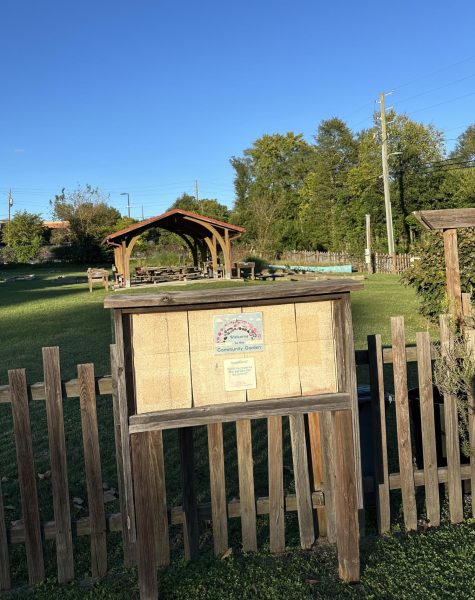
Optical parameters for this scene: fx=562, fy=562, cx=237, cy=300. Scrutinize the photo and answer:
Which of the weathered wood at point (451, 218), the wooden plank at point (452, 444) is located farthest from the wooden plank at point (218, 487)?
the weathered wood at point (451, 218)

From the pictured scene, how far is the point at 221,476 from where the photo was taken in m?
3.05

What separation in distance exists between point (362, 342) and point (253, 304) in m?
6.89

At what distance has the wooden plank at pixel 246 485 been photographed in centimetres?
308

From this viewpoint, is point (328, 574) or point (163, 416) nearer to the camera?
point (163, 416)

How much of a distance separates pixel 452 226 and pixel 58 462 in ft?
9.71

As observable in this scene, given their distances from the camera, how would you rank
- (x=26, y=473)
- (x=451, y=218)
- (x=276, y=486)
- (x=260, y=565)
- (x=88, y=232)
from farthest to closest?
(x=88, y=232)
(x=451, y=218)
(x=276, y=486)
(x=260, y=565)
(x=26, y=473)

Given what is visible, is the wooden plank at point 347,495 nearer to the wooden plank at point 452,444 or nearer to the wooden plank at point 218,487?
the wooden plank at point 218,487

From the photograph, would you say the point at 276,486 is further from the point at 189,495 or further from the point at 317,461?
the point at 189,495

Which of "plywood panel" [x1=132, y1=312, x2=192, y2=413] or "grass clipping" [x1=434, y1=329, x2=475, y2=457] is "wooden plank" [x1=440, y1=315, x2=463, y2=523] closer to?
"grass clipping" [x1=434, y1=329, x2=475, y2=457]

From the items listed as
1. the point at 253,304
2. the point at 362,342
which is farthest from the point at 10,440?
the point at 362,342

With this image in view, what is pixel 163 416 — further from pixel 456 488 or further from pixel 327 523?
pixel 456 488

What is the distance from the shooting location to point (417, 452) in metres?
3.80

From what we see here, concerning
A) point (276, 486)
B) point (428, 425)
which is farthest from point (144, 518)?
point (428, 425)

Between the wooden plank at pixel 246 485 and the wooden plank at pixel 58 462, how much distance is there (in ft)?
3.04
